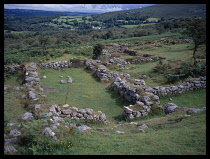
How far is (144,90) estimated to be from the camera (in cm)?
1434

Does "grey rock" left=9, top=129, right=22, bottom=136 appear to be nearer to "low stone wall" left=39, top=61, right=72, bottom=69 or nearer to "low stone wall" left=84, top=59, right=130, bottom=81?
"low stone wall" left=84, top=59, right=130, bottom=81

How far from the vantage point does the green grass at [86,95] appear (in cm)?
1307

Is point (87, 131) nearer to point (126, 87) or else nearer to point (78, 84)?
point (126, 87)

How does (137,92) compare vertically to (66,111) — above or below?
above

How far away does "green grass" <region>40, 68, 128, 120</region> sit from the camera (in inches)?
515

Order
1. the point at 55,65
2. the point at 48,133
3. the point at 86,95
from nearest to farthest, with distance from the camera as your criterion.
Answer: the point at 48,133
the point at 86,95
the point at 55,65

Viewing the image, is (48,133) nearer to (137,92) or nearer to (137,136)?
(137,136)

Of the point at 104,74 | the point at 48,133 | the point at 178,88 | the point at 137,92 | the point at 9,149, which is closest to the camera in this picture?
the point at 9,149

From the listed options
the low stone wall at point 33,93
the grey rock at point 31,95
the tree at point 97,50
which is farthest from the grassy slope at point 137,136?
the tree at point 97,50

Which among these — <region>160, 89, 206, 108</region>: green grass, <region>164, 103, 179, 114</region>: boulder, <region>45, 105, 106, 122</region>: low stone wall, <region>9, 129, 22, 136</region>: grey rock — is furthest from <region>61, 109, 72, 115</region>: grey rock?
<region>160, 89, 206, 108</region>: green grass

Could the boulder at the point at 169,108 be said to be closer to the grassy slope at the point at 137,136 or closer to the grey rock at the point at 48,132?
the grassy slope at the point at 137,136

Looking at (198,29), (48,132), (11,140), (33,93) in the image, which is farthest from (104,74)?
(11,140)

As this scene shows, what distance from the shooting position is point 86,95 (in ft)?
49.6
